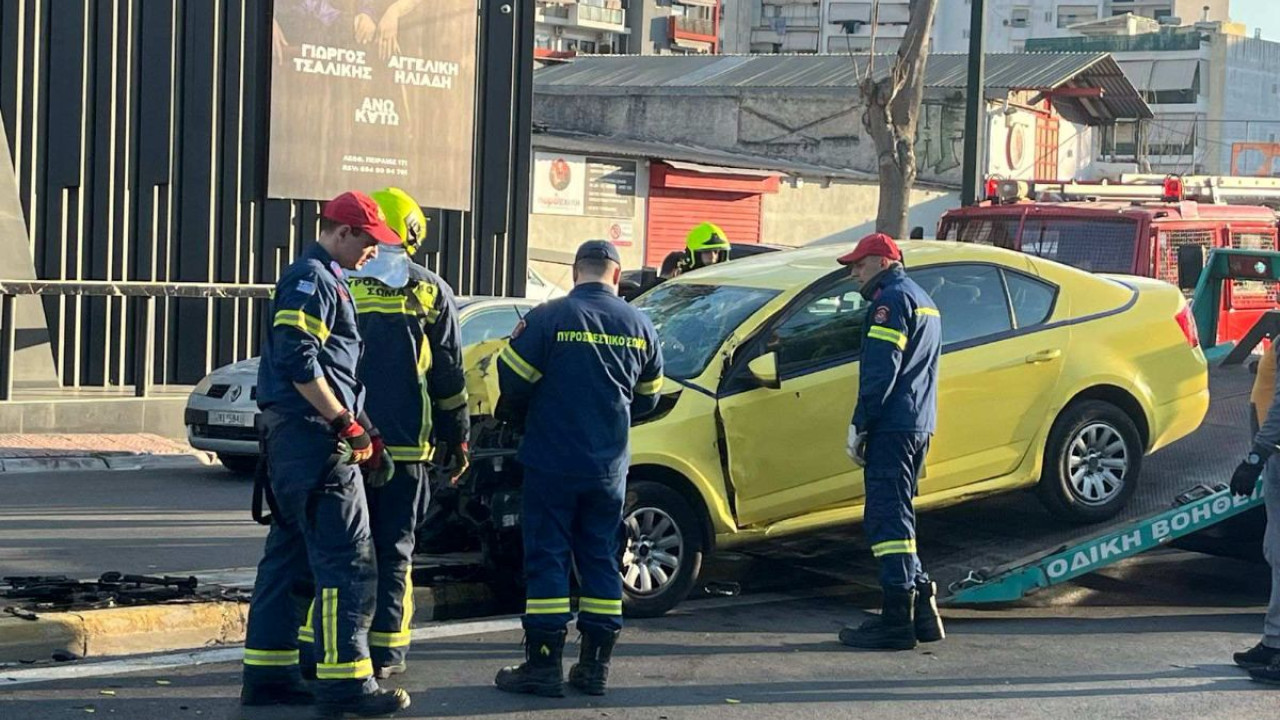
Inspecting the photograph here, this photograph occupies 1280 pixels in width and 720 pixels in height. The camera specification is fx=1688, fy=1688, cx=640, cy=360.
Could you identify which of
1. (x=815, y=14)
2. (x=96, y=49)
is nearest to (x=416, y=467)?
(x=96, y=49)

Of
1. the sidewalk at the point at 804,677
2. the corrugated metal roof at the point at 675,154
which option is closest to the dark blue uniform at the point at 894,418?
the sidewalk at the point at 804,677

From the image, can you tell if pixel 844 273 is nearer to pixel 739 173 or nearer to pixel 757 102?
pixel 739 173

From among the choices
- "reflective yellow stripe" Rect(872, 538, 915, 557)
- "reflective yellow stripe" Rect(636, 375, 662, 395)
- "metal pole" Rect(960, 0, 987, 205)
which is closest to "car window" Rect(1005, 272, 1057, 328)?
"reflective yellow stripe" Rect(872, 538, 915, 557)

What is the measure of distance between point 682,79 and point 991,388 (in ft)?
121

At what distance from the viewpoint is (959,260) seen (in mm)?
8781

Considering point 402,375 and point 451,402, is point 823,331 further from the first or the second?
point 402,375

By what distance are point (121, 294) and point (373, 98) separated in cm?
428

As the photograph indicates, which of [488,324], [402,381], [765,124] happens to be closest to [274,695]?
[402,381]

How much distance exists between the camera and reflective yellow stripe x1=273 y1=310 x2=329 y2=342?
18.2 ft

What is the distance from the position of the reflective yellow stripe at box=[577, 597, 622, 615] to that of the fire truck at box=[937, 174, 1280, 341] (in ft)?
28.2

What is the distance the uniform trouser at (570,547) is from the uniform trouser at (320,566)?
71 cm

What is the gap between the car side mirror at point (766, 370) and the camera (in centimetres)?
781

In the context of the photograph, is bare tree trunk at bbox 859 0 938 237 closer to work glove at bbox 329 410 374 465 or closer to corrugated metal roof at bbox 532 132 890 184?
corrugated metal roof at bbox 532 132 890 184

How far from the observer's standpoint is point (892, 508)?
7277 mm
